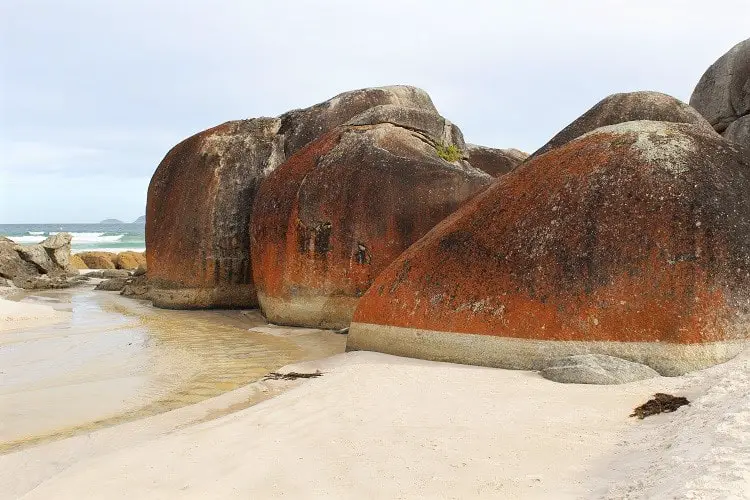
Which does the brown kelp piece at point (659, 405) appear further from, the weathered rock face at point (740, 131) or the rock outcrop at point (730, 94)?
the rock outcrop at point (730, 94)

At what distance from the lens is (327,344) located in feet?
21.5

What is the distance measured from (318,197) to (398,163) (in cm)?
101

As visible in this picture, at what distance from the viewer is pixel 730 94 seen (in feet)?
45.5

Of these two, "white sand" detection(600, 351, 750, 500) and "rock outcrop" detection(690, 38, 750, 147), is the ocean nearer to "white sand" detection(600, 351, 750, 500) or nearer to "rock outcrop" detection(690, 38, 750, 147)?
"rock outcrop" detection(690, 38, 750, 147)

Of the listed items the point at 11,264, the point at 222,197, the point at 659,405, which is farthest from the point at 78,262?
the point at 659,405

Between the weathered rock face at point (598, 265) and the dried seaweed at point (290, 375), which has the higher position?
the weathered rock face at point (598, 265)

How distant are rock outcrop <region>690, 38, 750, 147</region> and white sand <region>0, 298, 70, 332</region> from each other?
1279 centimetres

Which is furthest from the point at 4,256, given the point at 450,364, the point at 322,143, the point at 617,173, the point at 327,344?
the point at 617,173

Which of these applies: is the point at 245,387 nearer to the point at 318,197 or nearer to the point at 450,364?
the point at 450,364

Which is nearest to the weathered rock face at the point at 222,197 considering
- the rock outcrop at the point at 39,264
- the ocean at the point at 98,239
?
the rock outcrop at the point at 39,264

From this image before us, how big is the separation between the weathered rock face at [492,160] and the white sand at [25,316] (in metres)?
7.23

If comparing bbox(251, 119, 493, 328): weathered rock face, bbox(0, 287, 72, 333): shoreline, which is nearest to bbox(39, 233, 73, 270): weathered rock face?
bbox(0, 287, 72, 333): shoreline

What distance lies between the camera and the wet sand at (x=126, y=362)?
170 inches

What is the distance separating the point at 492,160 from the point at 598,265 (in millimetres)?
7752
